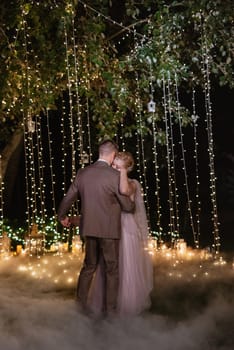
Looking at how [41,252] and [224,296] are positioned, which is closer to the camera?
[224,296]

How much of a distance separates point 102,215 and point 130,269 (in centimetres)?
68

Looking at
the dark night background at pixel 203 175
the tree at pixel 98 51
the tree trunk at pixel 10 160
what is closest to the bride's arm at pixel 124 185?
the tree at pixel 98 51

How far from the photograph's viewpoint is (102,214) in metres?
5.98

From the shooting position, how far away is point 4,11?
9477 mm

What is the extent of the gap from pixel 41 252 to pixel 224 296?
13.5 feet

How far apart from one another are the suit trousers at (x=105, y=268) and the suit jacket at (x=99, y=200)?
107mm

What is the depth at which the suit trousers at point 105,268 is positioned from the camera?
19.7 ft

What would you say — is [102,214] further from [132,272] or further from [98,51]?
[98,51]

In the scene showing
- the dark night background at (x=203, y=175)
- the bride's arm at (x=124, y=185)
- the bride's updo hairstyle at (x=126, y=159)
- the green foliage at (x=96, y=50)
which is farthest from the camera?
the dark night background at (x=203, y=175)

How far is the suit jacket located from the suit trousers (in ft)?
0.35

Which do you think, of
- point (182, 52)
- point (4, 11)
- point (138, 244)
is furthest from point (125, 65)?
point (138, 244)

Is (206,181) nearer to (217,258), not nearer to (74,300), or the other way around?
(217,258)

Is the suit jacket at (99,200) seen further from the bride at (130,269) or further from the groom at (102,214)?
the bride at (130,269)

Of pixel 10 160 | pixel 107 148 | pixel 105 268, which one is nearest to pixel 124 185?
pixel 107 148
